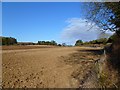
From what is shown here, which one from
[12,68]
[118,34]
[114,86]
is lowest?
[114,86]

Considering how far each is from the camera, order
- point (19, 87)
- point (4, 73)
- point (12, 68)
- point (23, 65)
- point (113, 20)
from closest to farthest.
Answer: point (19, 87)
point (4, 73)
point (12, 68)
point (23, 65)
point (113, 20)

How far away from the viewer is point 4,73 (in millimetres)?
12312

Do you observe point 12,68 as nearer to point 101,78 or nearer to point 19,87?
point 19,87

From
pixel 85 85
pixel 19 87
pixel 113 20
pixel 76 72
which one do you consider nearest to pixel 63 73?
pixel 76 72

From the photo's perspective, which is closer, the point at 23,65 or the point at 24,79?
the point at 24,79

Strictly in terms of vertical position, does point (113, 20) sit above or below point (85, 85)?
above

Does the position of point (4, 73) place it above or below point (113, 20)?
below

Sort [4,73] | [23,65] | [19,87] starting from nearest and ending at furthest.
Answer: [19,87], [4,73], [23,65]

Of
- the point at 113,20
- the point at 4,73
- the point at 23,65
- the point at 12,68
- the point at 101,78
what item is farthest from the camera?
the point at 113,20

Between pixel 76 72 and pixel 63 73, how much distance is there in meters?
0.77

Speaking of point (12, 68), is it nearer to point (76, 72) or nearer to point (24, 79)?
point (24, 79)

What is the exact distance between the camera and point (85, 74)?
41.3ft

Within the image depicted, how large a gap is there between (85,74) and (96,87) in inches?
73.9

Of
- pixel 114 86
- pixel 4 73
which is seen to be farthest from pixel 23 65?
pixel 114 86
